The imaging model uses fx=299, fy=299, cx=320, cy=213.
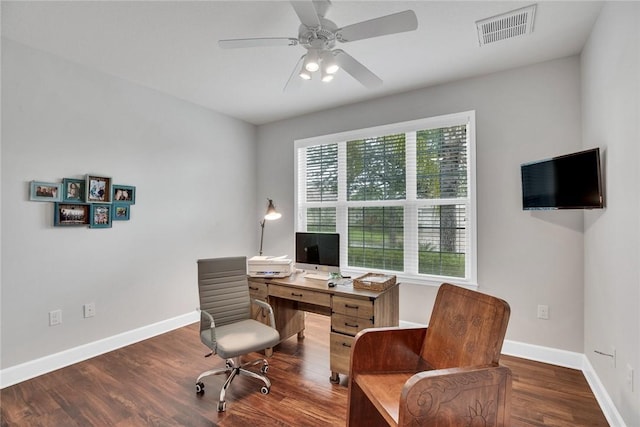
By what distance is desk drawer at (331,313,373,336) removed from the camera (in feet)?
7.36

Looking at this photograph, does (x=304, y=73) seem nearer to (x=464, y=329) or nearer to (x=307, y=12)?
(x=307, y=12)

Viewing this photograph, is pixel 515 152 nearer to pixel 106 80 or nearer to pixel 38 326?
pixel 106 80

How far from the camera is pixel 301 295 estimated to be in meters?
2.56

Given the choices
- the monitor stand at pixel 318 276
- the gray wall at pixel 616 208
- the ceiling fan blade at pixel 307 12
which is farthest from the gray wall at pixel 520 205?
the ceiling fan blade at pixel 307 12

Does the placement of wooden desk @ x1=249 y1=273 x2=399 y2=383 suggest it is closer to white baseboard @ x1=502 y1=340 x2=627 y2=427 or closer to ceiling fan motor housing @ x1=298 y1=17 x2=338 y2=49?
white baseboard @ x1=502 y1=340 x2=627 y2=427

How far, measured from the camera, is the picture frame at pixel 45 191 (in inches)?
95.7

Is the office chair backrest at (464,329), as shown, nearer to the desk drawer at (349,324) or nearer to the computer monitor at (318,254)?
the desk drawer at (349,324)

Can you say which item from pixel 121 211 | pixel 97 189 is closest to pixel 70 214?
pixel 97 189

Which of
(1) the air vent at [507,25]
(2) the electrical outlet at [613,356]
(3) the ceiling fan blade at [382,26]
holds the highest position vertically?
(1) the air vent at [507,25]

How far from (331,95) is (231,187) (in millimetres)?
1855

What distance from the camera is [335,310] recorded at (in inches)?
93.4

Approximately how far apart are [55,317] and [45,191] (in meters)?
1.08

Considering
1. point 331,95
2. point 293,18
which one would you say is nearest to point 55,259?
point 293,18

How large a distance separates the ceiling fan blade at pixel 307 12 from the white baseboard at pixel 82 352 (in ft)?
10.6
